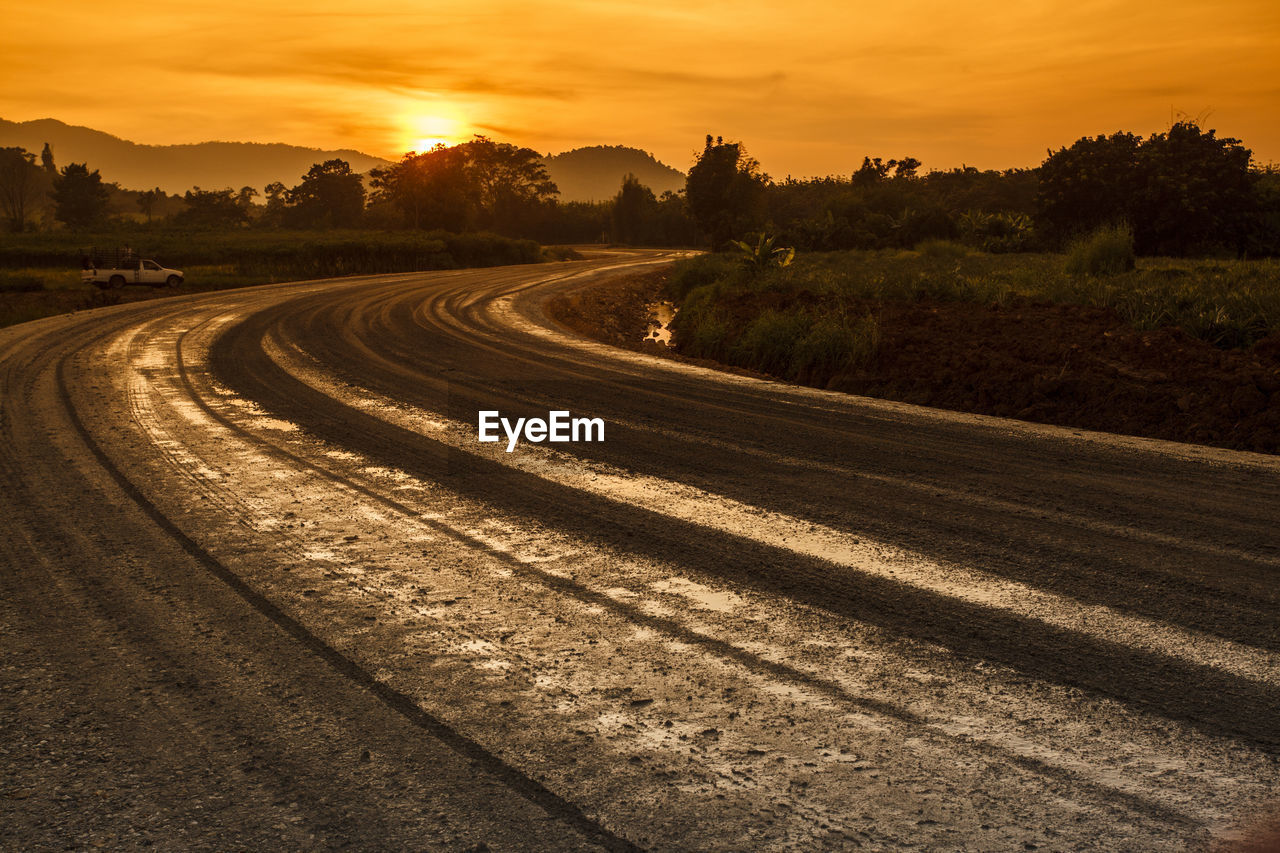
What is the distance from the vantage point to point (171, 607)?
14.1 ft

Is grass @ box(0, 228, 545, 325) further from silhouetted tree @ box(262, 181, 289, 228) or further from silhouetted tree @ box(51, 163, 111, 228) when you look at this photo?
silhouetted tree @ box(262, 181, 289, 228)

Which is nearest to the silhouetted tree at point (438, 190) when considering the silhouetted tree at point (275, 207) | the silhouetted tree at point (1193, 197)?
the silhouetted tree at point (275, 207)

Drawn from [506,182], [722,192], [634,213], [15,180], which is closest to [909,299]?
[722,192]

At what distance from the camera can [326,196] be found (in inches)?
4471

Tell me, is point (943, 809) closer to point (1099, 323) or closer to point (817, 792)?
point (817, 792)

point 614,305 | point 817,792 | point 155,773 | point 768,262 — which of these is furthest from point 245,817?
point 614,305

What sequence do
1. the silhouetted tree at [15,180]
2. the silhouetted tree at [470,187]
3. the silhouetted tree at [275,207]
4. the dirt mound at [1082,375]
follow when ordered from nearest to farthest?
the dirt mound at [1082,375], the silhouetted tree at [470,187], the silhouetted tree at [275,207], the silhouetted tree at [15,180]

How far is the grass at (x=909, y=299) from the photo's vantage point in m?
12.2

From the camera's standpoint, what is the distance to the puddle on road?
69.9ft

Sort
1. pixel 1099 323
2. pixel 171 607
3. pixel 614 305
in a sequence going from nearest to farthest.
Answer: pixel 171 607 < pixel 1099 323 < pixel 614 305

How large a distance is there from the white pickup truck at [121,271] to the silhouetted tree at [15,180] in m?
120

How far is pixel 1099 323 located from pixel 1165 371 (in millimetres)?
3019

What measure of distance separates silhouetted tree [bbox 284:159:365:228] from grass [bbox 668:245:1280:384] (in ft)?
327

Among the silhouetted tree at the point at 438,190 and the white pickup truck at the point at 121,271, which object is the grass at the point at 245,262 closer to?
the white pickup truck at the point at 121,271
